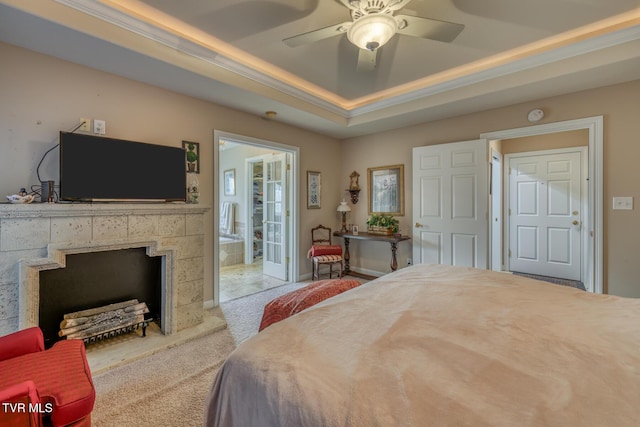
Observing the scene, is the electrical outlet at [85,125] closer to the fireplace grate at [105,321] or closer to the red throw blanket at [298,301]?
the fireplace grate at [105,321]

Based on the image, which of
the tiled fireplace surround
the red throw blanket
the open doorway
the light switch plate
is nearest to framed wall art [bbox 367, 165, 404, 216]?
the open doorway

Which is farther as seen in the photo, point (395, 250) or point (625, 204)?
point (395, 250)

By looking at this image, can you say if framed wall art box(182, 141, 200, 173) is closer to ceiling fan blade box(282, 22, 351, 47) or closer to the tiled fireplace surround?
the tiled fireplace surround

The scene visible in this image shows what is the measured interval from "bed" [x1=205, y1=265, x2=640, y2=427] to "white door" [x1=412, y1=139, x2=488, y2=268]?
223 centimetres

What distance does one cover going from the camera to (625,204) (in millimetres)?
2775

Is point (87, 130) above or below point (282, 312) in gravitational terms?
above

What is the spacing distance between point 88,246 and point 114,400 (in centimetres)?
113

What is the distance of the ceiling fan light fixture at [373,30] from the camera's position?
1.79 metres

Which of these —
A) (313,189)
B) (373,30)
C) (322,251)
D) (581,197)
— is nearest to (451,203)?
(322,251)

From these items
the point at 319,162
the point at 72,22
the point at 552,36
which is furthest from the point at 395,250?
the point at 72,22

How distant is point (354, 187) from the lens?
4902 millimetres

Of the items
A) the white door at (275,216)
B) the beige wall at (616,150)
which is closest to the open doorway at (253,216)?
the white door at (275,216)

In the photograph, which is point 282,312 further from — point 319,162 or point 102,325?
point 319,162

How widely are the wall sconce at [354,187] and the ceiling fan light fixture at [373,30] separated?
3007mm
